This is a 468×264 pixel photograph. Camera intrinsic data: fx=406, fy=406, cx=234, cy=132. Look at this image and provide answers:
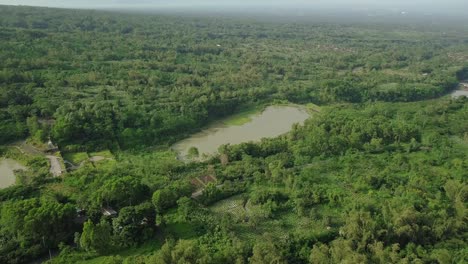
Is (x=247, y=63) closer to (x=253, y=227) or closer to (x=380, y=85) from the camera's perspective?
→ (x=380, y=85)

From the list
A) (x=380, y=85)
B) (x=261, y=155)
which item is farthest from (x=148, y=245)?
(x=380, y=85)

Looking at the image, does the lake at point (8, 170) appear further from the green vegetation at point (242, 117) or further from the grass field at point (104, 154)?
the green vegetation at point (242, 117)

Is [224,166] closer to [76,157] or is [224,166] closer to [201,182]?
[201,182]

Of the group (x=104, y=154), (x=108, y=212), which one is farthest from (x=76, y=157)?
(x=108, y=212)

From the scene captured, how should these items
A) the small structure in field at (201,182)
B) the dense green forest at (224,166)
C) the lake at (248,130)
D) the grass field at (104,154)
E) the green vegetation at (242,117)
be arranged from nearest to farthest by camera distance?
the dense green forest at (224,166)
the small structure in field at (201,182)
the grass field at (104,154)
the lake at (248,130)
the green vegetation at (242,117)

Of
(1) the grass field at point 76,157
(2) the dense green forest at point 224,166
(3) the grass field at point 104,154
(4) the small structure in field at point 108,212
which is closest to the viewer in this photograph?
(2) the dense green forest at point 224,166

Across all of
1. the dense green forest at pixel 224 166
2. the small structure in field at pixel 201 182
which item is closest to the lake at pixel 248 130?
the dense green forest at pixel 224 166
